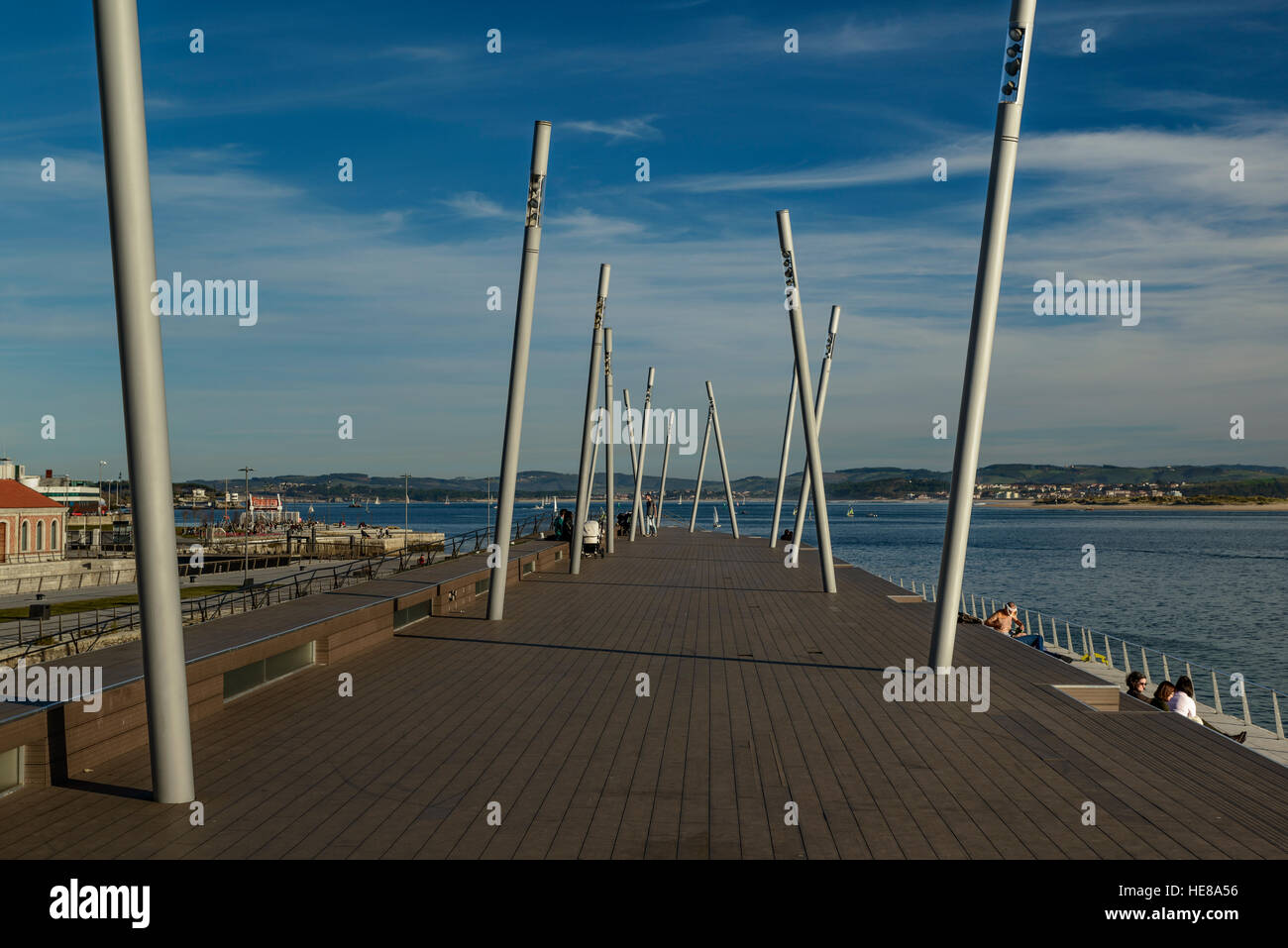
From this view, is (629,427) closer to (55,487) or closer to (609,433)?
(609,433)

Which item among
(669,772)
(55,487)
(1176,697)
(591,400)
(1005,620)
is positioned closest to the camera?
(669,772)

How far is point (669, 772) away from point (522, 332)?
918 cm

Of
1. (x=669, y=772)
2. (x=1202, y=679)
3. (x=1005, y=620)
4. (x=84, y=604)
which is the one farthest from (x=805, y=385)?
(x=84, y=604)

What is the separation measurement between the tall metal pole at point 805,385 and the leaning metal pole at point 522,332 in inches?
217

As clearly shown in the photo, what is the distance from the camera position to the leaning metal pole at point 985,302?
10742mm

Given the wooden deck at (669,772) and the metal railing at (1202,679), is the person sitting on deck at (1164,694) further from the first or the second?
the metal railing at (1202,679)

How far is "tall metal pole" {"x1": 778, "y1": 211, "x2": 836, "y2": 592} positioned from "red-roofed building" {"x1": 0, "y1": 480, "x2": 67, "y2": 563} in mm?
55199

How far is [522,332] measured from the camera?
50.7 ft

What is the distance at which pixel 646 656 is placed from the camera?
13.1m

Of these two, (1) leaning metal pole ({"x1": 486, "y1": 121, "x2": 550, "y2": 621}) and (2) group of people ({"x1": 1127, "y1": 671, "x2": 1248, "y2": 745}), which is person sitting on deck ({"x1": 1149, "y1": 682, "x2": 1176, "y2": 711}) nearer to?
(2) group of people ({"x1": 1127, "y1": 671, "x2": 1248, "y2": 745})

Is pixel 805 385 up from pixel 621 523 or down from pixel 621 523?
up

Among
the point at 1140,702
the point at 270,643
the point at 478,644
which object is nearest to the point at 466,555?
the point at 478,644
